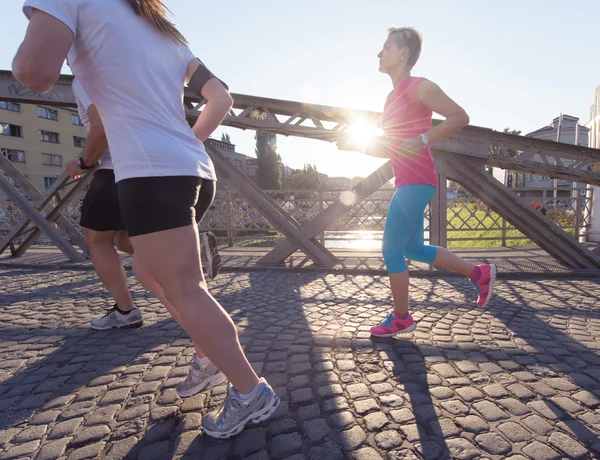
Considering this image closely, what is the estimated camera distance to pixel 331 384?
1956 millimetres

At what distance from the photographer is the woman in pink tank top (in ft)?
7.84

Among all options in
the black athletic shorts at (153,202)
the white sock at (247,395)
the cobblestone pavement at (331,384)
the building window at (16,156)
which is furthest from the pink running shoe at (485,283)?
the building window at (16,156)

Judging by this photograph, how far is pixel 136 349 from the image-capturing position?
8.16 ft

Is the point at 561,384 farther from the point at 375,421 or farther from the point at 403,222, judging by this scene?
the point at 403,222

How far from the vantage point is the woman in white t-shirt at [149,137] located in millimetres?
1256

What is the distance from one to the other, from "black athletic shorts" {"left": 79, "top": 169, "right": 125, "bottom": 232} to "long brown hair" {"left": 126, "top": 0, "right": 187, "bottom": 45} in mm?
1449

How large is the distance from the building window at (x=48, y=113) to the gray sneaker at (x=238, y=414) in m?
49.8

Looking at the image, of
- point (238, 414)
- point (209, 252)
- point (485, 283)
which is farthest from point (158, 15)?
point (485, 283)

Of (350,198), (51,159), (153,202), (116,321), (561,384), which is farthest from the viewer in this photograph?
(51,159)

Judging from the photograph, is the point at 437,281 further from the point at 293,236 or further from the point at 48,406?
the point at 48,406

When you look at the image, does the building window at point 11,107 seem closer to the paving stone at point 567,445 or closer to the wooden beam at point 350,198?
the wooden beam at point 350,198

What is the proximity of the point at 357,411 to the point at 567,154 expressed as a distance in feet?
16.4

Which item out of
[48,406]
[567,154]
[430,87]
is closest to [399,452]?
[48,406]

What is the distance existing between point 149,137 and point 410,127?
5.91 ft
